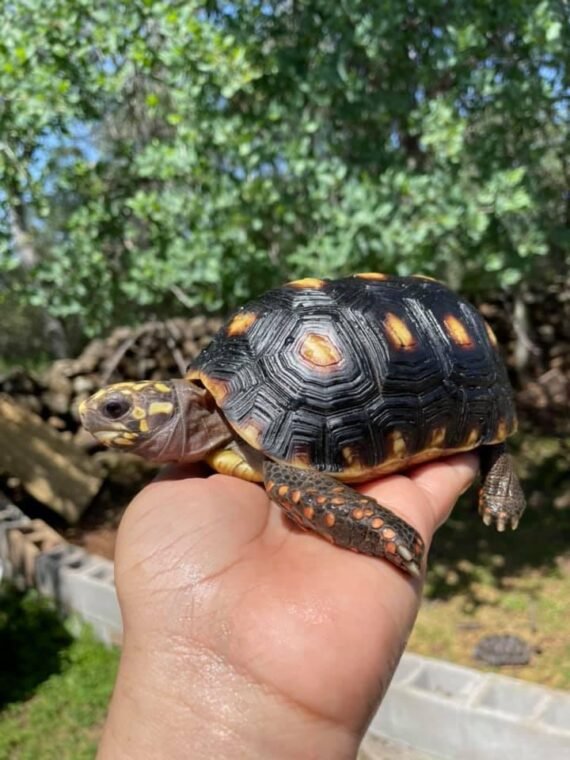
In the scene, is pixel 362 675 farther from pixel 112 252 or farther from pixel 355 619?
pixel 112 252

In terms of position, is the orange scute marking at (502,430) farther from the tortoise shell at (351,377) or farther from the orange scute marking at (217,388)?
the orange scute marking at (217,388)

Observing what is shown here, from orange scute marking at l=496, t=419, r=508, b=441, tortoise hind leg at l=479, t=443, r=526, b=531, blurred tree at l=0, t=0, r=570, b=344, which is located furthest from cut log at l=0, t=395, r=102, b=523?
orange scute marking at l=496, t=419, r=508, b=441

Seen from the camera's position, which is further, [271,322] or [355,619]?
[271,322]

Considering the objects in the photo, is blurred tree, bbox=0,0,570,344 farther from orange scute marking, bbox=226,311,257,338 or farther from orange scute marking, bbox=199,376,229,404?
orange scute marking, bbox=199,376,229,404

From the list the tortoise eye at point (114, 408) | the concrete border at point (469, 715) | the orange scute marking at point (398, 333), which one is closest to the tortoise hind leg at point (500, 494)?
the orange scute marking at point (398, 333)

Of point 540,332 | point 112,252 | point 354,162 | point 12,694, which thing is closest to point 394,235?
point 354,162
